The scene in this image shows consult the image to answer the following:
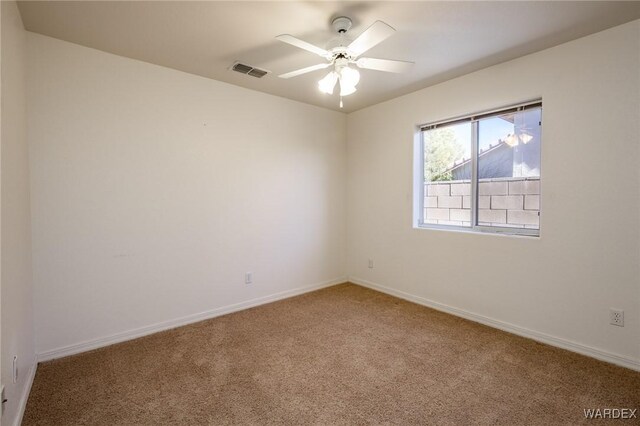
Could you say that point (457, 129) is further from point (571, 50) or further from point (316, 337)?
point (316, 337)

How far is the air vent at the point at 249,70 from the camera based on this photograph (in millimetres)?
2822

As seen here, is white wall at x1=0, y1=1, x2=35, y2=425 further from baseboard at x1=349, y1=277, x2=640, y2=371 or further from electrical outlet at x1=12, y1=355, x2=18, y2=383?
baseboard at x1=349, y1=277, x2=640, y2=371

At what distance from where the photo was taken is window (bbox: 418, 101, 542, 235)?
277 centimetres

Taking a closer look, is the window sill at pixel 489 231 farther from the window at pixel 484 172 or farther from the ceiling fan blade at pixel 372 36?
the ceiling fan blade at pixel 372 36

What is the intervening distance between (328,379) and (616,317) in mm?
2176

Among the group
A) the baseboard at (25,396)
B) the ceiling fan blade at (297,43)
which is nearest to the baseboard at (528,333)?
the ceiling fan blade at (297,43)

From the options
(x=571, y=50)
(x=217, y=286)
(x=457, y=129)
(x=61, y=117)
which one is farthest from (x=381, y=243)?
(x=61, y=117)

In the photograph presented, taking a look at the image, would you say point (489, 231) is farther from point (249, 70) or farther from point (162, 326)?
point (162, 326)

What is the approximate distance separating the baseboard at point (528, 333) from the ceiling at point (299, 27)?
242 cm

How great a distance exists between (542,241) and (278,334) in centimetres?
246

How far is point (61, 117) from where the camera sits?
238 cm

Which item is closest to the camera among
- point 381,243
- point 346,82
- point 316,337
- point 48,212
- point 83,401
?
point 83,401

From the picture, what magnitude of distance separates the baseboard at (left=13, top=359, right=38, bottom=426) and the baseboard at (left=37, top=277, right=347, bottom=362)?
17 centimetres

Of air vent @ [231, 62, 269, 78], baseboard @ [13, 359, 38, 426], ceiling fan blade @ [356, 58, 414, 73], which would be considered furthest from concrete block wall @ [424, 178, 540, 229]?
baseboard @ [13, 359, 38, 426]
